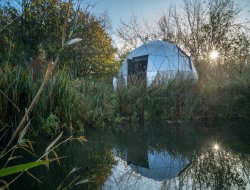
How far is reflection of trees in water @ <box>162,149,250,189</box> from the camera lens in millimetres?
1575

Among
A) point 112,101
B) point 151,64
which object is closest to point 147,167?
point 112,101

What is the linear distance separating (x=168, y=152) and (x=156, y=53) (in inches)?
514

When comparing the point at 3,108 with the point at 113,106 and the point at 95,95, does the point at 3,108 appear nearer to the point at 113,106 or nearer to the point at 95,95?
the point at 95,95

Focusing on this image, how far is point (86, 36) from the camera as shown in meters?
16.5

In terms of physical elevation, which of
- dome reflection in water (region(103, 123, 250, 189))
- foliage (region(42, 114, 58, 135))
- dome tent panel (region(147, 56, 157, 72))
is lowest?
dome reflection in water (region(103, 123, 250, 189))

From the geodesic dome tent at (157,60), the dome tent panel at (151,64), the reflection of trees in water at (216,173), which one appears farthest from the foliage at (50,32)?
the reflection of trees in water at (216,173)

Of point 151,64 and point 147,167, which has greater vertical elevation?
point 151,64

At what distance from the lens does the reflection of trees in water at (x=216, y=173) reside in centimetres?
158

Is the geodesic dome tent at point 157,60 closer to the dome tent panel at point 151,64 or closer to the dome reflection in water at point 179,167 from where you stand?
the dome tent panel at point 151,64

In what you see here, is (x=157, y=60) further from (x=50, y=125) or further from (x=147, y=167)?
(x=147, y=167)

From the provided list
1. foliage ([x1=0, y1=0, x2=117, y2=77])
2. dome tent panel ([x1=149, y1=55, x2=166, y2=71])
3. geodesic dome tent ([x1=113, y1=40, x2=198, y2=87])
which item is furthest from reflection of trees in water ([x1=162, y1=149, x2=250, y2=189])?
dome tent panel ([x1=149, y1=55, x2=166, y2=71])

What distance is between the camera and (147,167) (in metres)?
2.13

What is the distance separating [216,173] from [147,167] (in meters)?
0.57

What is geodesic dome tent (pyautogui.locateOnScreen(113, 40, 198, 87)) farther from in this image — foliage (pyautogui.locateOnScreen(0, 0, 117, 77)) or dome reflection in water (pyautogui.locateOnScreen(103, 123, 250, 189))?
dome reflection in water (pyautogui.locateOnScreen(103, 123, 250, 189))
